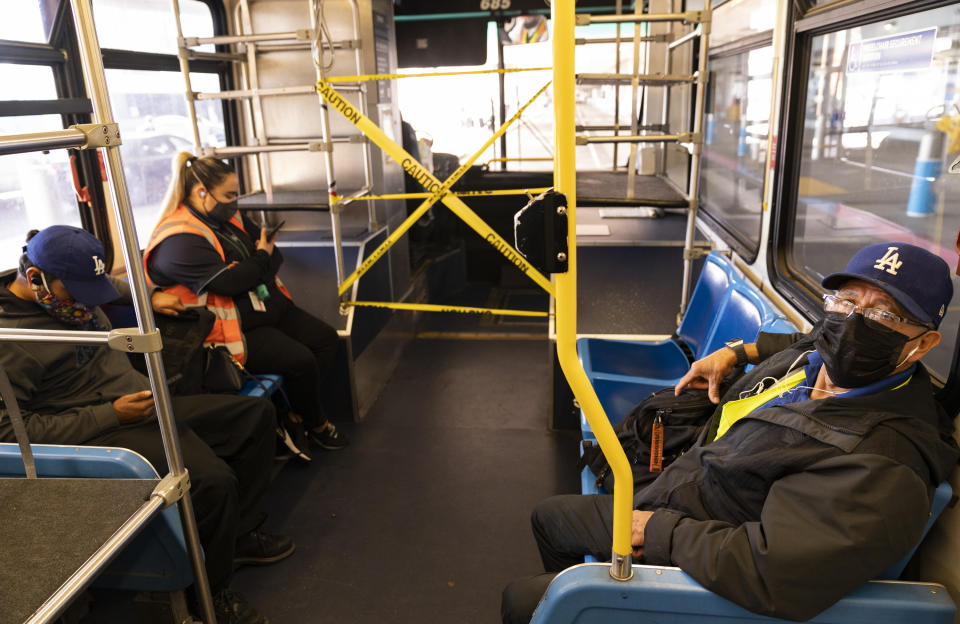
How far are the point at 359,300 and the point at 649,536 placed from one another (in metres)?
A: 2.93

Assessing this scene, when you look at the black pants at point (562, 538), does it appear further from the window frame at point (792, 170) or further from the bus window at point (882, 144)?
the window frame at point (792, 170)

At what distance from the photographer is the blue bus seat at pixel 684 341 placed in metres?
2.58

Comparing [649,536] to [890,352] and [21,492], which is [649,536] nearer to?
[890,352]

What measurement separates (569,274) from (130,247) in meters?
1.08

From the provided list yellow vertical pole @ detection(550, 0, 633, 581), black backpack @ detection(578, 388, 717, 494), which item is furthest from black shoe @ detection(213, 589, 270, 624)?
yellow vertical pole @ detection(550, 0, 633, 581)

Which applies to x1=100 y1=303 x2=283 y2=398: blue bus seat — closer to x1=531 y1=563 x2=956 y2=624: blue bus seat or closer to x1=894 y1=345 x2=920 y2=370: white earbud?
x1=531 y1=563 x2=956 y2=624: blue bus seat

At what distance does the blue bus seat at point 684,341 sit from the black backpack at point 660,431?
22 cm

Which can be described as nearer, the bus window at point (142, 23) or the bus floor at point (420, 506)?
the bus floor at point (420, 506)

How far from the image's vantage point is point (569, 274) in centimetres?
111

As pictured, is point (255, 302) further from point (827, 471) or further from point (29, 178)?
point (827, 471)

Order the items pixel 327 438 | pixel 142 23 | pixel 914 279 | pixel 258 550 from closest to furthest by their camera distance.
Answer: pixel 914 279, pixel 258 550, pixel 327 438, pixel 142 23

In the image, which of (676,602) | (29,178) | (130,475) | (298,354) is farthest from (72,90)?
(676,602)

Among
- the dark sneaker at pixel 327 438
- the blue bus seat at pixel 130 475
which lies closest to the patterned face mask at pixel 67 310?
the blue bus seat at pixel 130 475

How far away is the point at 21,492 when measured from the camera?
1.74 meters
